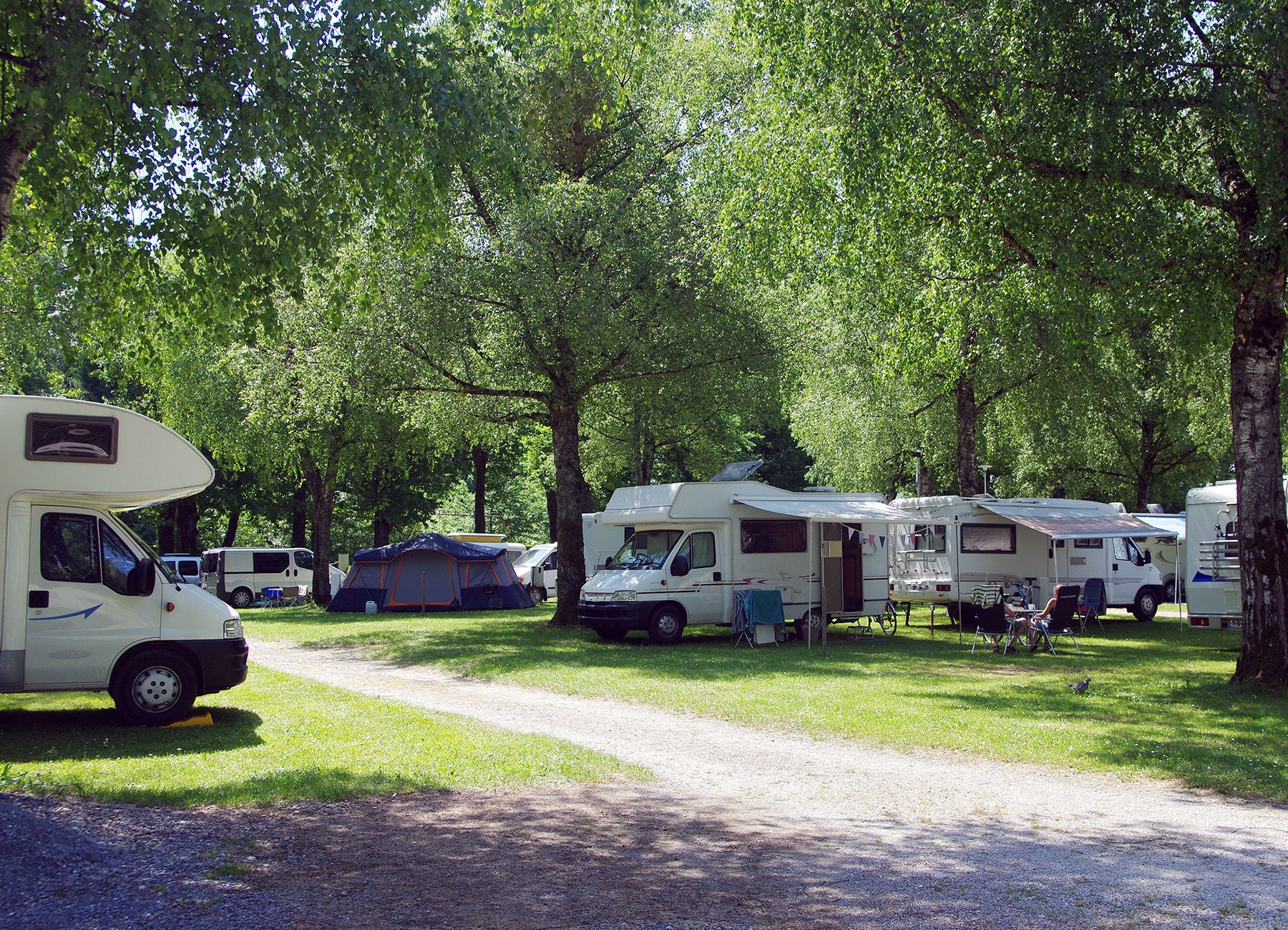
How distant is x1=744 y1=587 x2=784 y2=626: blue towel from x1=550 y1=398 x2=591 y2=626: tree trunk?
14.1 ft

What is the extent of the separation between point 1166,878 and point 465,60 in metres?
8.03

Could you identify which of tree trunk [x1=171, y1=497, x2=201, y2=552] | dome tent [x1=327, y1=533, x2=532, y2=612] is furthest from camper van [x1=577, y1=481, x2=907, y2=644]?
tree trunk [x1=171, y1=497, x2=201, y2=552]

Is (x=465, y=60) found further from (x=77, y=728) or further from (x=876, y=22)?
(x=77, y=728)

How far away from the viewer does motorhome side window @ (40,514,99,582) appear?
892 cm

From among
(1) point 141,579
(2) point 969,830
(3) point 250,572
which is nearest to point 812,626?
(1) point 141,579

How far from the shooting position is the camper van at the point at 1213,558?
16.2 m

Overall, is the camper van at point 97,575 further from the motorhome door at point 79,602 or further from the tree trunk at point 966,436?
the tree trunk at point 966,436

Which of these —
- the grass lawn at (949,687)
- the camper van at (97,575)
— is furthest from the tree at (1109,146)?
the camper van at (97,575)

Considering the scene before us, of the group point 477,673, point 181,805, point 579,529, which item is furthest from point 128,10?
point 579,529

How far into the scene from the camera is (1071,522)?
1883 cm

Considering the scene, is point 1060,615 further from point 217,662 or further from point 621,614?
point 217,662

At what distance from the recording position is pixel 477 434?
72.3 ft

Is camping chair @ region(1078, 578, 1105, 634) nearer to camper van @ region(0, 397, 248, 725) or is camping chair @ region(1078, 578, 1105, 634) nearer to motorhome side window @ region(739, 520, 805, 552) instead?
motorhome side window @ region(739, 520, 805, 552)

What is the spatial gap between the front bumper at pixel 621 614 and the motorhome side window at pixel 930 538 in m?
6.37
